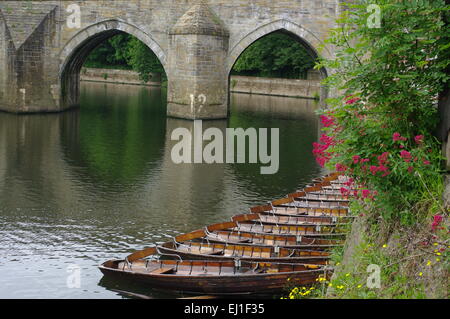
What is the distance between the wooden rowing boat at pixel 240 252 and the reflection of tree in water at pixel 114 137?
7.79 metres

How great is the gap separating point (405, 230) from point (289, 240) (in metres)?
3.96

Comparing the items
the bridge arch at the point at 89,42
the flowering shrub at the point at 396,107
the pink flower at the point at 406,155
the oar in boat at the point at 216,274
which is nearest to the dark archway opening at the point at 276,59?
the bridge arch at the point at 89,42

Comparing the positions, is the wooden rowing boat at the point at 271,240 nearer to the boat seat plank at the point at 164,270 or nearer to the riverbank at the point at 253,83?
the boat seat plank at the point at 164,270

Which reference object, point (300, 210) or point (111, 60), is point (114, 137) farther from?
point (111, 60)

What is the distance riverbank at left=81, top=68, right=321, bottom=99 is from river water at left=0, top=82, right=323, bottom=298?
16.6 metres

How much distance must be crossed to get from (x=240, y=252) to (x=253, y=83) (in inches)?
1734

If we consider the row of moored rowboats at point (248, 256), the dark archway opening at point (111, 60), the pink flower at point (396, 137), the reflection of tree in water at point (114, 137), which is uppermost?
the dark archway opening at point (111, 60)

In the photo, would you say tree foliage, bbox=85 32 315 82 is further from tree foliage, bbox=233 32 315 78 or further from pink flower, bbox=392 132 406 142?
pink flower, bbox=392 132 406 142

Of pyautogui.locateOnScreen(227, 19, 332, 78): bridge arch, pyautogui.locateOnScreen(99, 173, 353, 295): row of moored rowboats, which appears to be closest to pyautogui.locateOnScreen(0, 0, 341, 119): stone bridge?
pyautogui.locateOnScreen(227, 19, 332, 78): bridge arch

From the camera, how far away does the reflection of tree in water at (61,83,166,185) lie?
22.1 metres

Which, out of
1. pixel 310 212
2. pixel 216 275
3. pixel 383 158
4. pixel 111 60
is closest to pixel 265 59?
pixel 111 60

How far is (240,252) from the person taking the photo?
1234 cm

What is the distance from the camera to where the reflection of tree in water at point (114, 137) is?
2213cm
